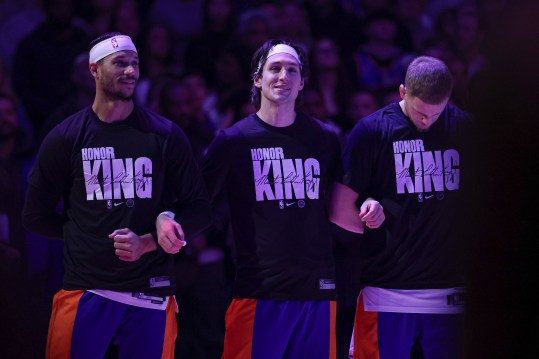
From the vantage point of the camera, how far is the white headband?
380 cm

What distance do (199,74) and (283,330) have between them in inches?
115

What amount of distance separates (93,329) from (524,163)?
3.16 meters

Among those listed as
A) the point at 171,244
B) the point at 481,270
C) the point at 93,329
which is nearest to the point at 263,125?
the point at 171,244

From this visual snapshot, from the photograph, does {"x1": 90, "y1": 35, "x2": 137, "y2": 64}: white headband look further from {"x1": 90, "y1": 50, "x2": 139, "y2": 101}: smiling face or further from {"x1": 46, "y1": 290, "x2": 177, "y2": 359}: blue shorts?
{"x1": 46, "y1": 290, "x2": 177, "y2": 359}: blue shorts

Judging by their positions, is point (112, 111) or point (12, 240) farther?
point (12, 240)

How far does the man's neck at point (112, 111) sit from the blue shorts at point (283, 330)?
1082mm

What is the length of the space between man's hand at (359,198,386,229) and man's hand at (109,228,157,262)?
3.19 feet

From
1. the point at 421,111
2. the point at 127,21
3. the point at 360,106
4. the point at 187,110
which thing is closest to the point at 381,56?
the point at 360,106

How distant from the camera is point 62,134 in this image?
373 centimetres

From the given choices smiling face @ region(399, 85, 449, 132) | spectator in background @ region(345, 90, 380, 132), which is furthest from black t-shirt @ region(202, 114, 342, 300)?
spectator in background @ region(345, 90, 380, 132)

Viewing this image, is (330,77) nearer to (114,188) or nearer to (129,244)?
(114,188)

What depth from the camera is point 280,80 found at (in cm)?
406

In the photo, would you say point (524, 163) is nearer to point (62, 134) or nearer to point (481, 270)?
point (481, 270)

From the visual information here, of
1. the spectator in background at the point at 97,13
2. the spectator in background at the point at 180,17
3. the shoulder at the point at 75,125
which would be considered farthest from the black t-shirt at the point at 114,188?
the spectator in background at the point at 180,17
